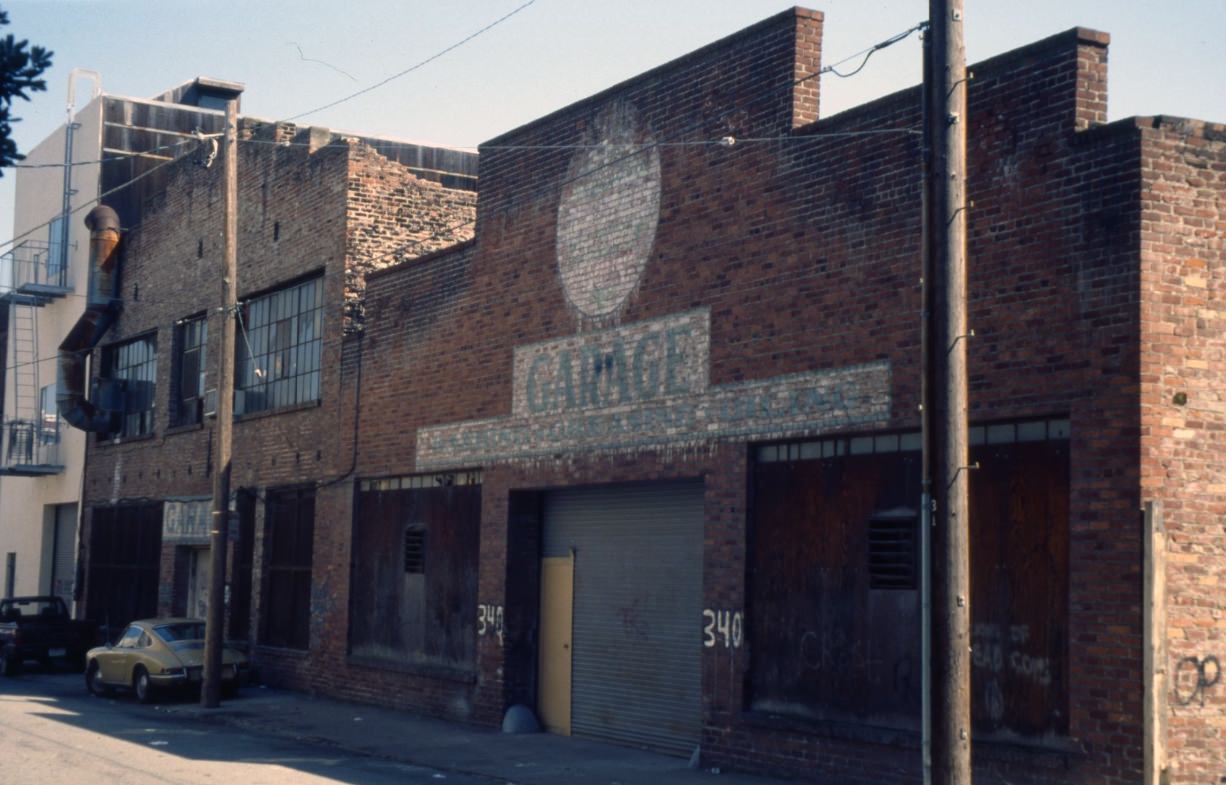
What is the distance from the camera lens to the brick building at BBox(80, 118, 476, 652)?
85.0 ft

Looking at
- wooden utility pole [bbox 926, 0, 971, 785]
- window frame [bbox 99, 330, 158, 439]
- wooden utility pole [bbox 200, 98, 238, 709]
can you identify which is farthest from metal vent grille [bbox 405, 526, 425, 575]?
wooden utility pole [bbox 926, 0, 971, 785]

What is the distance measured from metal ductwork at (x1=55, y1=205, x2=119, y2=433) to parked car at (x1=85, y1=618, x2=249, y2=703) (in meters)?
10.1

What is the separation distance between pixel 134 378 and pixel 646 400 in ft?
67.5

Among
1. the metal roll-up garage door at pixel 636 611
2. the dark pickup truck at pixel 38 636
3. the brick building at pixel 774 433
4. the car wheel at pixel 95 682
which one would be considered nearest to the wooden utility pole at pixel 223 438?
the brick building at pixel 774 433

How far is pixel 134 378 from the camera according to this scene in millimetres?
35031

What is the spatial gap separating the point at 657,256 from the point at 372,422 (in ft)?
26.7

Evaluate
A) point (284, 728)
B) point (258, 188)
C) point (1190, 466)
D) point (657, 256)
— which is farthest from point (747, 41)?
point (258, 188)

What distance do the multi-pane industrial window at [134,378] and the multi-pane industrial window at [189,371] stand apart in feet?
4.12

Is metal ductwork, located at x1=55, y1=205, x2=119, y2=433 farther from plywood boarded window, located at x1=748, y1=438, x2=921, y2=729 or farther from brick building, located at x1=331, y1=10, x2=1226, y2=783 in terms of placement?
plywood boarded window, located at x1=748, y1=438, x2=921, y2=729

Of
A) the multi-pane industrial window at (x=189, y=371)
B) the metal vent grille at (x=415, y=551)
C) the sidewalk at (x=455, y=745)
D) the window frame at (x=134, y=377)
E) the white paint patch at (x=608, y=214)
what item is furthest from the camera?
the window frame at (x=134, y=377)

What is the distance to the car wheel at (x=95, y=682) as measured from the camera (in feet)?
85.4

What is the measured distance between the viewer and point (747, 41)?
1681 centimetres

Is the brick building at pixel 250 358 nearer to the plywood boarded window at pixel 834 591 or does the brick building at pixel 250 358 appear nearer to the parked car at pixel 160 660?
the parked car at pixel 160 660

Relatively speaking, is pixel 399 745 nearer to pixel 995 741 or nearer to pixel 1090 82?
pixel 995 741
